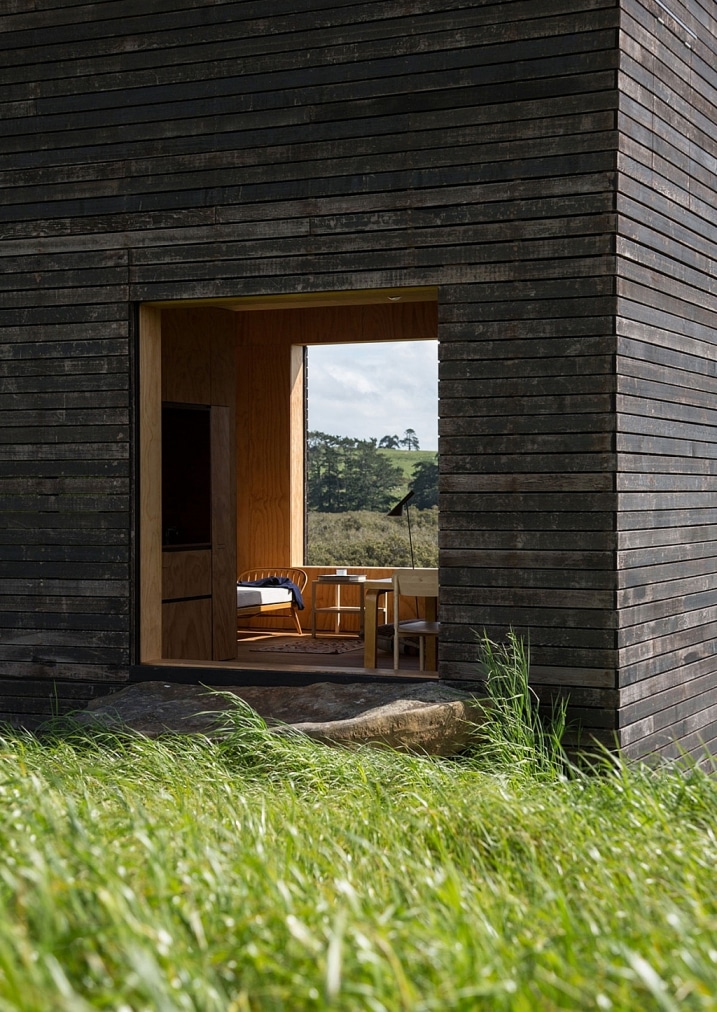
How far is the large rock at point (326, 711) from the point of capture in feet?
21.5

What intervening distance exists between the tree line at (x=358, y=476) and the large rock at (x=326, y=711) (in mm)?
9881

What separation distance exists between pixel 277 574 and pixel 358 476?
17.1 feet

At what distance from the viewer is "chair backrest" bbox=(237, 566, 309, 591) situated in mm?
13203

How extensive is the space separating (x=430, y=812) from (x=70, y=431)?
13.8 feet

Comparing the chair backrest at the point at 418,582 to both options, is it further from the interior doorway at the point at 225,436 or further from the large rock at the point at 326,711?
the interior doorway at the point at 225,436

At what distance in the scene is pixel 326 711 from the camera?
7059mm

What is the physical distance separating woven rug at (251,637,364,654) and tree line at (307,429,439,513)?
5.51 meters

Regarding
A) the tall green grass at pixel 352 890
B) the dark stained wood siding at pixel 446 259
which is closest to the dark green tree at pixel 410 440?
the dark stained wood siding at pixel 446 259

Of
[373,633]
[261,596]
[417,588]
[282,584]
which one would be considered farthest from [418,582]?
[282,584]

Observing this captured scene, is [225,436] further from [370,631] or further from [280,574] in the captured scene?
[370,631]

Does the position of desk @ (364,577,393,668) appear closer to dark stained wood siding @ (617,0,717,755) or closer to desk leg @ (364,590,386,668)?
desk leg @ (364,590,386,668)

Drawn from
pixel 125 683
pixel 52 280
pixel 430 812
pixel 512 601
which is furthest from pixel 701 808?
pixel 52 280

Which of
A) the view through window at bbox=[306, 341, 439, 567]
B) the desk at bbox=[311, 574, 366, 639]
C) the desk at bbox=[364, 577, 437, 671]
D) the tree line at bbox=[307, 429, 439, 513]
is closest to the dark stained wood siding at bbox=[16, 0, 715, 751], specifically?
the desk at bbox=[364, 577, 437, 671]

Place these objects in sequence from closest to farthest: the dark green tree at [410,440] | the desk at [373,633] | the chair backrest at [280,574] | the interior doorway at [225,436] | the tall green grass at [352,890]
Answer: the tall green grass at [352,890] → the interior doorway at [225,436] → the desk at [373,633] → the chair backrest at [280,574] → the dark green tree at [410,440]
